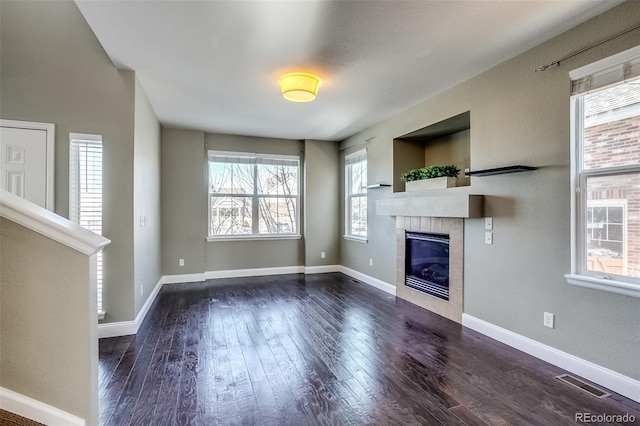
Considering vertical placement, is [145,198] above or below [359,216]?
above

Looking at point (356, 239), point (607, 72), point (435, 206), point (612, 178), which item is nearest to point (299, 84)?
point (435, 206)

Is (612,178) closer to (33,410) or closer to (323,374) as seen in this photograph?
(323,374)

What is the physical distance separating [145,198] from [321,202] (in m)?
3.21

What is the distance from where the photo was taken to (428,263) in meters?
4.06

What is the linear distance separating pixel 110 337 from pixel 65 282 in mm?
2064

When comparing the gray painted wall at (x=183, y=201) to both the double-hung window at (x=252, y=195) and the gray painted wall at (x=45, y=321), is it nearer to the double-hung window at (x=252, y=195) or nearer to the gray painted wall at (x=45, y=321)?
the double-hung window at (x=252, y=195)

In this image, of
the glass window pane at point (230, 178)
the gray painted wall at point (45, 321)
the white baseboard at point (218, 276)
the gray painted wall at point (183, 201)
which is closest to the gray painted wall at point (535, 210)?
the white baseboard at point (218, 276)

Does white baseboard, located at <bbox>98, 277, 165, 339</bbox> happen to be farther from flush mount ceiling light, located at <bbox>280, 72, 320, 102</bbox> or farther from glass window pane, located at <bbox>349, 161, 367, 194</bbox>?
glass window pane, located at <bbox>349, 161, 367, 194</bbox>

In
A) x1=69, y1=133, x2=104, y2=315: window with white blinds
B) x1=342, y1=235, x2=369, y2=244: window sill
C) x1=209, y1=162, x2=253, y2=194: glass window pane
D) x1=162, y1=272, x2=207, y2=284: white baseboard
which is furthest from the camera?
x1=209, y1=162, x2=253, y2=194: glass window pane

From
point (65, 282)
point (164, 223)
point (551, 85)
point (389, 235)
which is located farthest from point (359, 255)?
point (65, 282)

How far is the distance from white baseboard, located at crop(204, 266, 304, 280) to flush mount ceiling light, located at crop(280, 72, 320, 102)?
3640 mm

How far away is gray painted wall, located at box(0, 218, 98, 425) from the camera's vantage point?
1.41m

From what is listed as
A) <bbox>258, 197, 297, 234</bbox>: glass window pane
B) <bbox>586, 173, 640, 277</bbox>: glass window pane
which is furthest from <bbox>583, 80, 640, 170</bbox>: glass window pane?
<bbox>258, 197, 297, 234</bbox>: glass window pane

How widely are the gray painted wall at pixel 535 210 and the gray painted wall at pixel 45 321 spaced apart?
3.16 meters
